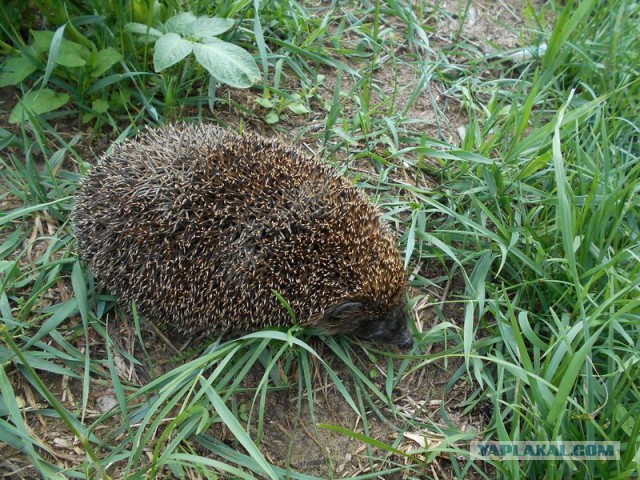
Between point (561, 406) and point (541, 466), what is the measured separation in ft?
1.48

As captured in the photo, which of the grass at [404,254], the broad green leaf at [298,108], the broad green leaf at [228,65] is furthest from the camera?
the broad green leaf at [298,108]

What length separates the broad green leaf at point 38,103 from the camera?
15.7 feet

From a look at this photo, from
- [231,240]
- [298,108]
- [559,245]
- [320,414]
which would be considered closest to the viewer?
[231,240]

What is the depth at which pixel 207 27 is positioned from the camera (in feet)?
15.7

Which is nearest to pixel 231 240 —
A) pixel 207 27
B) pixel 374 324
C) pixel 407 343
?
pixel 374 324

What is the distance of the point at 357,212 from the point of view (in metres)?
4.14

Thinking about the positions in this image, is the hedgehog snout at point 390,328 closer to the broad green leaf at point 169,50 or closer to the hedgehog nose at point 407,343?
the hedgehog nose at point 407,343

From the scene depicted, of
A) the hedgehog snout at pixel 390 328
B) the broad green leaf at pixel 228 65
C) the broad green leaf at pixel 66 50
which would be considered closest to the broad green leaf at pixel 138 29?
the broad green leaf at pixel 66 50

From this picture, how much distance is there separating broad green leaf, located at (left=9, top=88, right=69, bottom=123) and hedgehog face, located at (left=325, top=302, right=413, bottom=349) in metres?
2.96

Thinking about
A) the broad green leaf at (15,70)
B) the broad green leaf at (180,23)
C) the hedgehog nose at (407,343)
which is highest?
the broad green leaf at (180,23)

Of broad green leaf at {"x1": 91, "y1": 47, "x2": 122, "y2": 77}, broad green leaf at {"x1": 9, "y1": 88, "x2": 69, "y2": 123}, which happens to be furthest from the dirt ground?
broad green leaf at {"x1": 91, "y1": 47, "x2": 122, "y2": 77}

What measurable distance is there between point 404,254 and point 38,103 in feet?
10.9

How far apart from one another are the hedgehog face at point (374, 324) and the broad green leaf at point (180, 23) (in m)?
2.69

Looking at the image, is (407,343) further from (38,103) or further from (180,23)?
(38,103)
